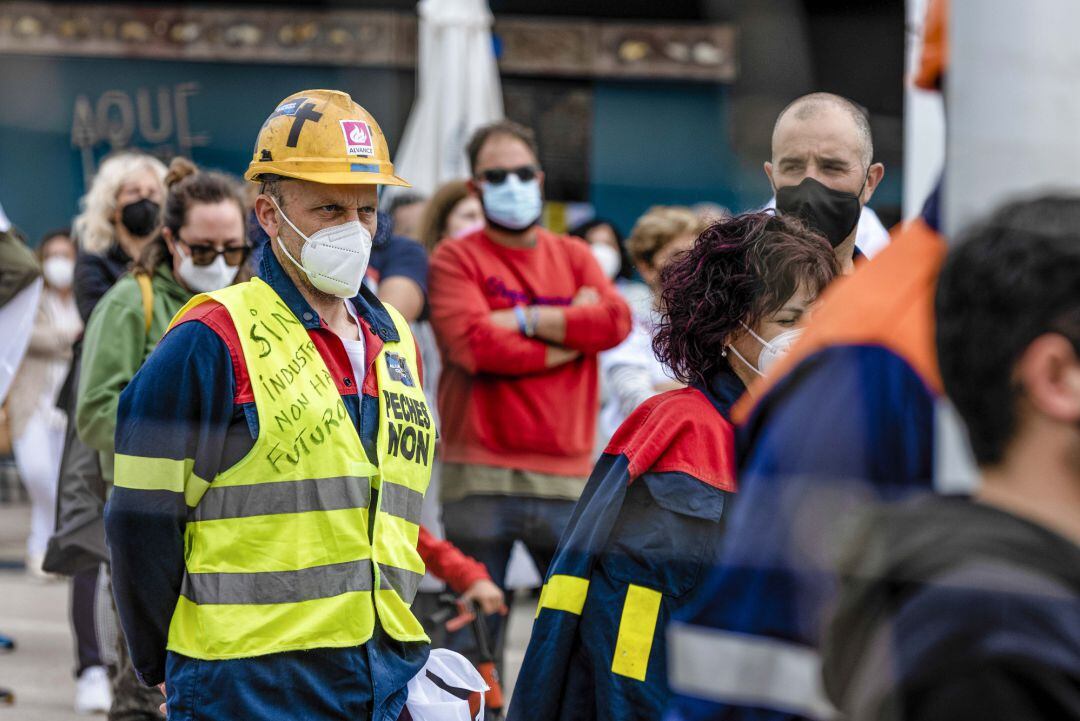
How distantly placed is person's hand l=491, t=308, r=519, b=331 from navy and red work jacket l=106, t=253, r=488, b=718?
7.36ft

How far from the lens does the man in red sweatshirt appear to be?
4.86m

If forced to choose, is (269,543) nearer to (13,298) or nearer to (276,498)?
(276,498)

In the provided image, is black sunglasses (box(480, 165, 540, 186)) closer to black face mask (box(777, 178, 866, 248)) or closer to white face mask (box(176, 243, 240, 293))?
white face mask (box(176, 243, 240, 293))

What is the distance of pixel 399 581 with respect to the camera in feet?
9.13

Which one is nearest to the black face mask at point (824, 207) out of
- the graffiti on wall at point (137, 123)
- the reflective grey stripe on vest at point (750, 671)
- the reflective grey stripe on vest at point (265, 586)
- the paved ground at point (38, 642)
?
the reflective grey stripe on vest at point (265, 586)

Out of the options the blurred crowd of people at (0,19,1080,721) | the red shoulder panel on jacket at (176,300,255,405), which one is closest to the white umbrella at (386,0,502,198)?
the blurred crowd of people at (0,19,1080,721)

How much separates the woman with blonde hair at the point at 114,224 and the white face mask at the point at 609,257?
317 cm

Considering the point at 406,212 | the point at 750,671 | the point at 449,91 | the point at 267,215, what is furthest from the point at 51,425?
the point at 750,671

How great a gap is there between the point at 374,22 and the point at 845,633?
4.46 m

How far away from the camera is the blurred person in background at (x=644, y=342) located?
5398 mm

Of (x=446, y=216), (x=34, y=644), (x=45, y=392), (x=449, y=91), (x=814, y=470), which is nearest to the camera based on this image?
(x=814, y=470)

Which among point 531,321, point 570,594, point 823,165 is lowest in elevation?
point 570,594

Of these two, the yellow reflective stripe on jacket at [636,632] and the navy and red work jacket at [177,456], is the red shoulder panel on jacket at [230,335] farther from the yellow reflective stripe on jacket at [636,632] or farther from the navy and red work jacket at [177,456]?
the yellow reflective stripe on jacket at [636,632]

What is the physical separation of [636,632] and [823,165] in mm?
1119
